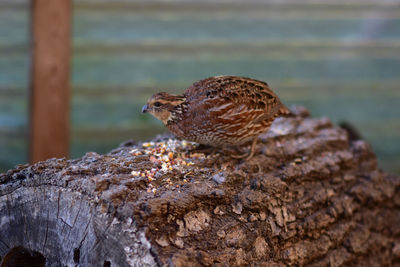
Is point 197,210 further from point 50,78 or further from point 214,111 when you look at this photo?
point 50,78

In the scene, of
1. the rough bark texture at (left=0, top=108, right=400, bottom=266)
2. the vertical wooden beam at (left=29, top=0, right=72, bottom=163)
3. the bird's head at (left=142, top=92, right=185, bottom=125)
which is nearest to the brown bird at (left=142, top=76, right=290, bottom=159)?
the bird's head at (left=142, top=92, right=185, bottom=125)

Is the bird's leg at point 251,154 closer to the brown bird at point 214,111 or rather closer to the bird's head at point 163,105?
the brown bird at point 214,111

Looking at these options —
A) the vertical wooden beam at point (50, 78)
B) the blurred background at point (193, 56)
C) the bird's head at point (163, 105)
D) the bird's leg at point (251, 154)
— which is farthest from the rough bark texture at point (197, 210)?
the blurred background at point (193, 56)

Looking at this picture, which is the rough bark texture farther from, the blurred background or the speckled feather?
the blurred background

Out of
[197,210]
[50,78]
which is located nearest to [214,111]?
[197,210]

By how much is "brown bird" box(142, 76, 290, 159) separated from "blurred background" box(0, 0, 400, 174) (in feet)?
8.26

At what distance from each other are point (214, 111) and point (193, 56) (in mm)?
2705

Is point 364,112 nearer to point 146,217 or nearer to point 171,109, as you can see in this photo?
point 171,109

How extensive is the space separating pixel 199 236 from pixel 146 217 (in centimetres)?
26

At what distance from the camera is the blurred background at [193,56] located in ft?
17.1

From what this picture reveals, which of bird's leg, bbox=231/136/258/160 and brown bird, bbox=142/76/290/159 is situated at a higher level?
brown bird, bbox=142/76/290/159

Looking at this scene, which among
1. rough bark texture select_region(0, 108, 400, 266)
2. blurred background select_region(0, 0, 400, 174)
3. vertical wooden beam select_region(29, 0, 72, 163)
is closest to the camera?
rough bark texture select_region(0, 108, 400, 266)

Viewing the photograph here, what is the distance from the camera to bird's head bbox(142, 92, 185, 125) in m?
2.94

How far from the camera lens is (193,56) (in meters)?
5.55
